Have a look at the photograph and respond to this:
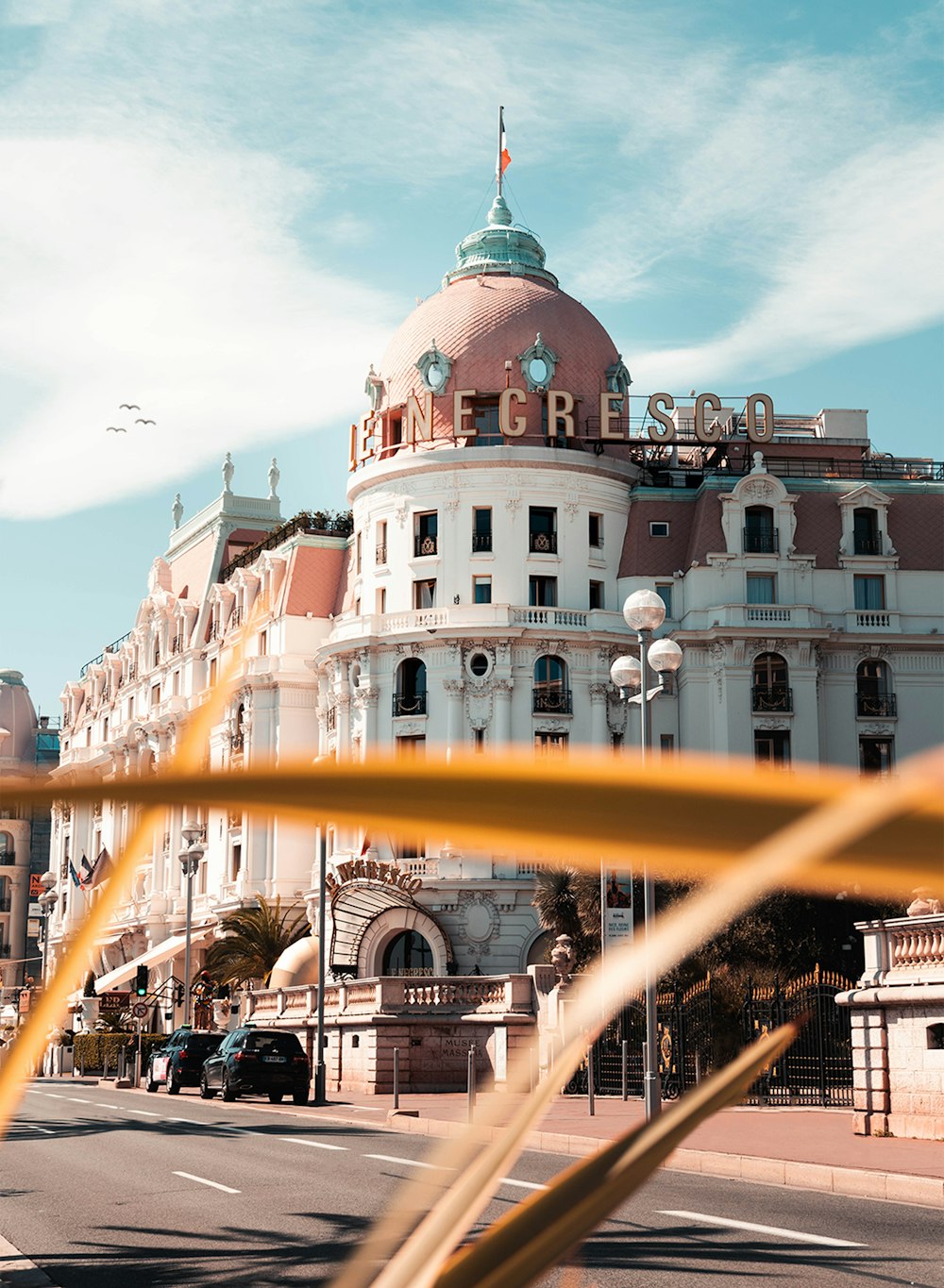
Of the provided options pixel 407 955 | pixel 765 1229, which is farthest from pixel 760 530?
pixel 765 1229

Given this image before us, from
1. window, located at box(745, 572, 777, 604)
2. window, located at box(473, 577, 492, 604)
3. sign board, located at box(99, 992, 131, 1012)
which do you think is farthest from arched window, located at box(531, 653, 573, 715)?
sign board, located at box(99, 992, 131, 1012)

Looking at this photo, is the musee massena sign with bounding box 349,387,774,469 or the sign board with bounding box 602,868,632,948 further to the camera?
the musee massena sign with bounding box 349,387,774,469

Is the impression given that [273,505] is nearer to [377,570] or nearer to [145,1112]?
[377,570]

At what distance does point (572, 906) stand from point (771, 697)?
40.1 feet

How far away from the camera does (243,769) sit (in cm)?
91

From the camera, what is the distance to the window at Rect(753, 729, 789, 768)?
57.0 metres

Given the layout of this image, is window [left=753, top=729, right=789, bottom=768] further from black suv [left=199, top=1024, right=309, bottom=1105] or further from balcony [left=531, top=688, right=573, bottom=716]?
black suv [left=199, top=1024, right=309, bottom=1105]

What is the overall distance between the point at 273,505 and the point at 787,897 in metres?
41.1

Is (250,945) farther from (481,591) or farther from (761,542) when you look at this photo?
(761,542)

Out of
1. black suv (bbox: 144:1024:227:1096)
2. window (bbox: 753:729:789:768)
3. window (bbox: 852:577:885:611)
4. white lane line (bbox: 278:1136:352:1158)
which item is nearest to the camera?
white lane line (bbox: 278:1136:352:1158)

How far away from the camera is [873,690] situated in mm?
59062

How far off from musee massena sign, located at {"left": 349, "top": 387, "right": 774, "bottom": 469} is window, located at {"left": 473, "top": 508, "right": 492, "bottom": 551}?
2.73 m

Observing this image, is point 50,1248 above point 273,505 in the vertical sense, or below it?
below

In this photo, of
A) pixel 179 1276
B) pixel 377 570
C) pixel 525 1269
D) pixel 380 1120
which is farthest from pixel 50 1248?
pixel 377 570
